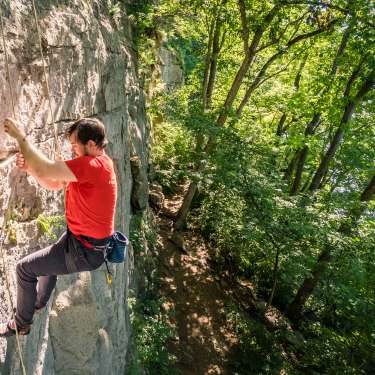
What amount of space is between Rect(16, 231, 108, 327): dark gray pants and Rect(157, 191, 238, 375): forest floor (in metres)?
7.13

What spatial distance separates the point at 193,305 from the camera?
11633mm

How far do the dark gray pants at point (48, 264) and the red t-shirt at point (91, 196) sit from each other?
0.15 metres

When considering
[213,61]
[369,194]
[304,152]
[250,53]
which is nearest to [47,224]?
[250,53]

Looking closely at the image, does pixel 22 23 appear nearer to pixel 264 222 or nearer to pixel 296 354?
pixel 264 222

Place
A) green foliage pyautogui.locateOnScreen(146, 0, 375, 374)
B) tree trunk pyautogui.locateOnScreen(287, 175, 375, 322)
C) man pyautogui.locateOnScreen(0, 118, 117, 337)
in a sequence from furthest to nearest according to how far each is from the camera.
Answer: tree trunk pyautogui.locateOnScreen(287, 175, 375, 322)
green foliage pyautogui.locateOnScreen(146, 0, 375, 374)
man pyautogui.locateOnScreen(0, 118, 117, 337)

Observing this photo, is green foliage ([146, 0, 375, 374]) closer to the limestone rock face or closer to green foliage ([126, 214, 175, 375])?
green foliage ([126, 214, 175, 375])

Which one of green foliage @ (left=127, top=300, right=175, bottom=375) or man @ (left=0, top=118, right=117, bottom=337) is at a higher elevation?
man @ (left=0, top=118, right=117, bottom=337)

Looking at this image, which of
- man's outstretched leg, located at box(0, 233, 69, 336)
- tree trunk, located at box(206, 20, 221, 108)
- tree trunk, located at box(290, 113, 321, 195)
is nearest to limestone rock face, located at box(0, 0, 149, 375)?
man's outstretched leg, located at box(0, 233, 69, 336)

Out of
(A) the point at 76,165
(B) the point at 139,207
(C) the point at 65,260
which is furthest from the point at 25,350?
(B) the point at 139,207

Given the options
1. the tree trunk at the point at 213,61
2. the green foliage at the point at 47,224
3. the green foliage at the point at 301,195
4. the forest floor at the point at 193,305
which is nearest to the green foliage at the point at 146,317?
the forest floor at the point at 193,305

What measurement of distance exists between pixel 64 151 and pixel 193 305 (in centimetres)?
830

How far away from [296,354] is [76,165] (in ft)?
37.8

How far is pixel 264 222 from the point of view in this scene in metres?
10.1

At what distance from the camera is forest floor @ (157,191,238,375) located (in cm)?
1036
